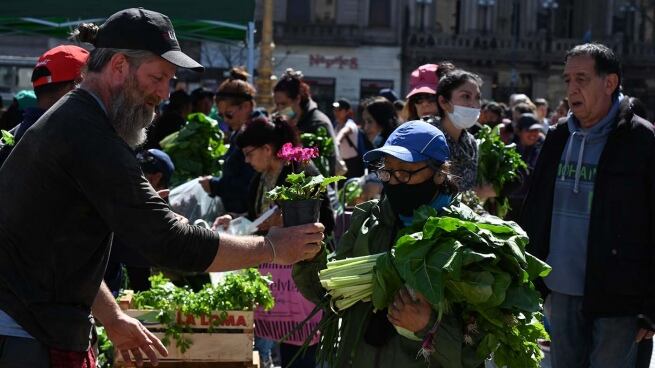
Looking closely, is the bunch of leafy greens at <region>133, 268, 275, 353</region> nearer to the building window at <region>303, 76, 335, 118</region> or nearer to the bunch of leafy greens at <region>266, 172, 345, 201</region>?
the bunch of leafy greens at <region>266, 172, 345, 201</region>

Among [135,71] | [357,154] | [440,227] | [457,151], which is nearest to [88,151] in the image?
[135,71]

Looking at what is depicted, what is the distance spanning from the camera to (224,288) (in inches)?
234

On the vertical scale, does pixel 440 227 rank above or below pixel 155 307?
above

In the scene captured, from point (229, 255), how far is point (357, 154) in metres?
8.00

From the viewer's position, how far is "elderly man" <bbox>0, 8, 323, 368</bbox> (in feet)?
10.6

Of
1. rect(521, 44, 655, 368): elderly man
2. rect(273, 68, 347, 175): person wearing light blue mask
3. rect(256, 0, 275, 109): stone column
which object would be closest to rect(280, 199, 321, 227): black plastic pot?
rect(521, 44, 655, 368): elderly man

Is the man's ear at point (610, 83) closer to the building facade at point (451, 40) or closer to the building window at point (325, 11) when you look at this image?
the building facade at point (451, 40)

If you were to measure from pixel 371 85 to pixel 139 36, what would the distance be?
4458 cm

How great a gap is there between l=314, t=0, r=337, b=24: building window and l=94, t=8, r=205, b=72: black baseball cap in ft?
151

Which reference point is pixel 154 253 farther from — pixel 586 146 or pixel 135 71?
pixel 586 146

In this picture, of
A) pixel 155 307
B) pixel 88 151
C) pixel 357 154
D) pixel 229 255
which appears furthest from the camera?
pixel 357 154

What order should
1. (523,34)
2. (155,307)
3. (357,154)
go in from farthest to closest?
(523,34)
(357,154)
(155,307)

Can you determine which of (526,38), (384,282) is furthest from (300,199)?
(526,38)

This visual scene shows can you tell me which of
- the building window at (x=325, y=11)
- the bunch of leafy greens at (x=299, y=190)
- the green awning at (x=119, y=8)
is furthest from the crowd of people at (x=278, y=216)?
the building window at (x=325, y=11)
